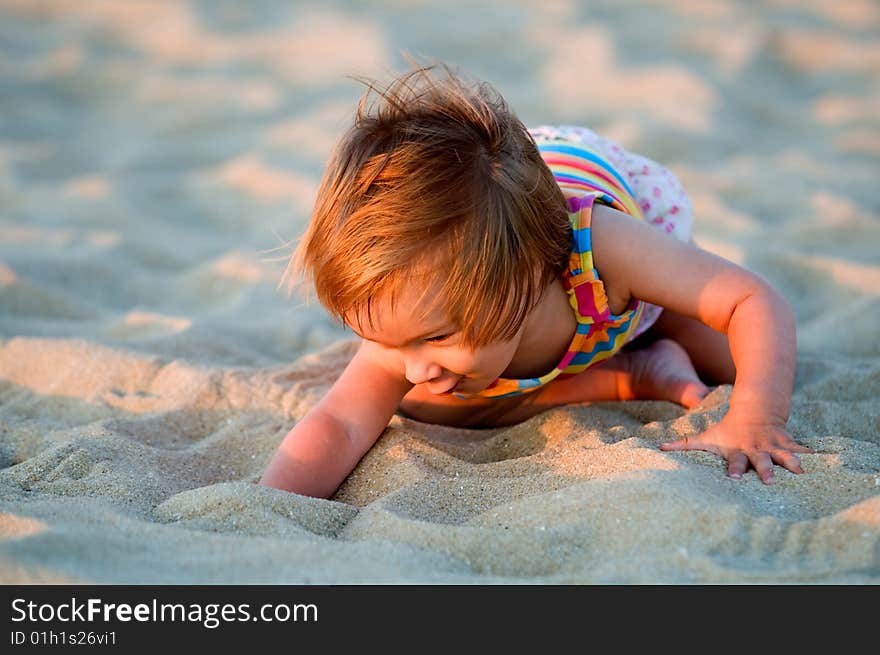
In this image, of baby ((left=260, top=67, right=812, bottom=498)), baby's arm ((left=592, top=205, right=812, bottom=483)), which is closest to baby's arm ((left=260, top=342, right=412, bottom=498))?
baby ((left=260, top=67, right=812, bottom=498))

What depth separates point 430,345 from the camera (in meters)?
1.70

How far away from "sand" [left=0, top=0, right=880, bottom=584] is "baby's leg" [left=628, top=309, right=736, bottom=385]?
17cm

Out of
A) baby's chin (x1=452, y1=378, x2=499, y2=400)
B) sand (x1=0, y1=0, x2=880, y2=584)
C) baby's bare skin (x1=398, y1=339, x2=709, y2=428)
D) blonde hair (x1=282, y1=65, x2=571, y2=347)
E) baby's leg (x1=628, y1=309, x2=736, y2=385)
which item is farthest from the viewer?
baby's leg (x1=628, y1=309, x2=736, y2=385)

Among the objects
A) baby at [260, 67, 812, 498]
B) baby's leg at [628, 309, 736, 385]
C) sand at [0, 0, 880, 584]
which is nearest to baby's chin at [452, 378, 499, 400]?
baby at [260, 67, 812, 498]

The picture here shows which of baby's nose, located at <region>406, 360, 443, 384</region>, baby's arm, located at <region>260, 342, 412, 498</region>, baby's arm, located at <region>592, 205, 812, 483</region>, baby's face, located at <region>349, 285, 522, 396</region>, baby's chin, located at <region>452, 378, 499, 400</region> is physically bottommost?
baby's arm, located at <region>260, 342, 412, 498</region>

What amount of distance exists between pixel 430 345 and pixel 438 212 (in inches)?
8.9

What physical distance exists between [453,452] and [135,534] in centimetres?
69

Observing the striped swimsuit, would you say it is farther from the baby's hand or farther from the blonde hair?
the baby's hand

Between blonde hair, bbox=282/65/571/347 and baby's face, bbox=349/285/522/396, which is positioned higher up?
blonde hair, bbox=282/65/571/347

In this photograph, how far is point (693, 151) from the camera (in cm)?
366

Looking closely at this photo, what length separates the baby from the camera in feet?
5.40

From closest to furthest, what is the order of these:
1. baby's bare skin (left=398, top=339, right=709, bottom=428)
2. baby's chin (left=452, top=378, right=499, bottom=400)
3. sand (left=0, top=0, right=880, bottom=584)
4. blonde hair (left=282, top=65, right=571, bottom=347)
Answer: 1. sand (left=0, top=0, right=880, bottom=584)
2. blonde hair (left=282, top=65, right=571, bottom=347)
3. baby's chin (left=452, top=378, right=499, bottom=400)
4. baby's bare skin (left=398, top=339, right=709, bottom=428)

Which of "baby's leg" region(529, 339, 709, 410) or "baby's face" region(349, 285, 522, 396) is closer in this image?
"baby's face" region(349, 285, 522, 396)
